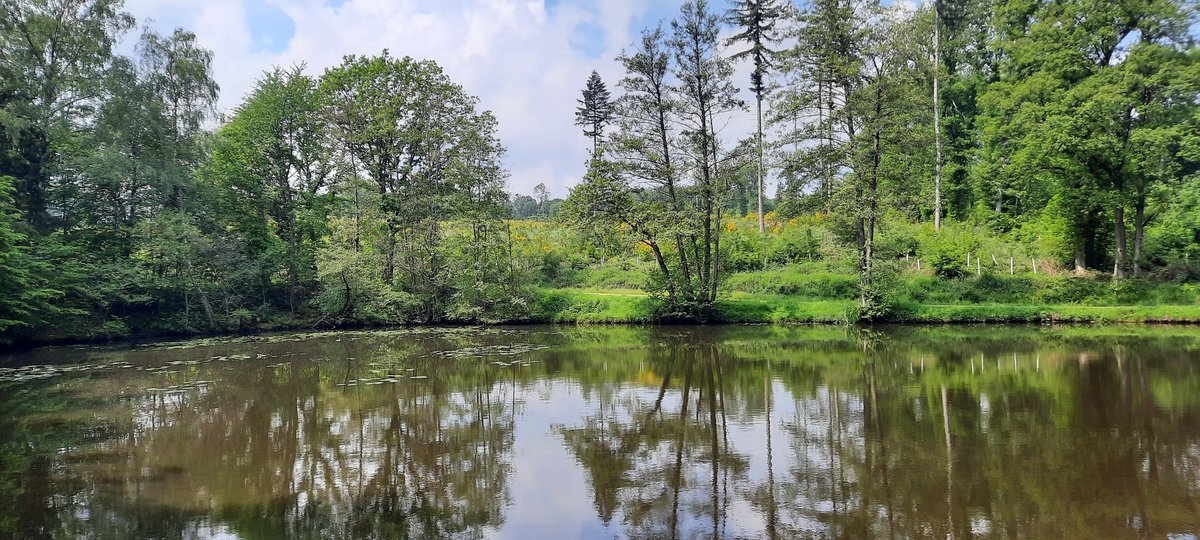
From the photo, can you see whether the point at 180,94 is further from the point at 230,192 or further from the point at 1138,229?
the point at 1138,229

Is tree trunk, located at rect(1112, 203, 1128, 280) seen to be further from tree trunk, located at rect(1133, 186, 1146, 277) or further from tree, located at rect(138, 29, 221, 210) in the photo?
tree, located at rect(138, 29, 221, 210)

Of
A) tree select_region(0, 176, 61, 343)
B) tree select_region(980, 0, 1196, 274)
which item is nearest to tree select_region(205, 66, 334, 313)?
tree select_region(0, 176, 61, 343)

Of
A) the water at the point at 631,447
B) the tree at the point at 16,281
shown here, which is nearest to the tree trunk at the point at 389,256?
the tree at the point at 16,281

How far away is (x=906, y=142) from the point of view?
73.3 ft

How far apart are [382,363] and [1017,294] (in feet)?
79.7

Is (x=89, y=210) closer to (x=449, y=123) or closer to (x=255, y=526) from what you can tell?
(x=449, y=123)

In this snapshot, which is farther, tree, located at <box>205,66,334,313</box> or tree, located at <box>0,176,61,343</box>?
tree, located at <box>205,66,334,313</box>

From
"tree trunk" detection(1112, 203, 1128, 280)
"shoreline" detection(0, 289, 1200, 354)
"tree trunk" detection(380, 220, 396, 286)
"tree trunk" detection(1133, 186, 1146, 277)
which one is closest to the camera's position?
"shoreline" detection(0, 289, 1200, 354)

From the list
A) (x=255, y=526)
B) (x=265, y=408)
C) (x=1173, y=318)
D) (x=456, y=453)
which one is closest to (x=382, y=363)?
(x=265, y=408)

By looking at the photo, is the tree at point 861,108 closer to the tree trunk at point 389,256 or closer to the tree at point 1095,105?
the tree at point 1095,105

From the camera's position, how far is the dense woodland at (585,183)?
22.5 meters

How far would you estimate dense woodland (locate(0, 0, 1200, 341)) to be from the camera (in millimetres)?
22531

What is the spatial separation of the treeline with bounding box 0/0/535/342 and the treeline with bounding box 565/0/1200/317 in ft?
24.3

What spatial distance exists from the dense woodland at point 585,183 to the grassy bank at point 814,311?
2.50 ft
